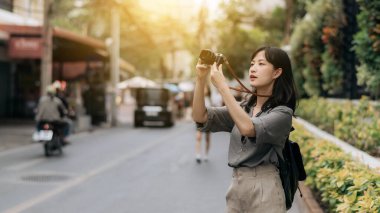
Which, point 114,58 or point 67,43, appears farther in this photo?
point 114,58

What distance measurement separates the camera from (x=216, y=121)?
3553 millimetres

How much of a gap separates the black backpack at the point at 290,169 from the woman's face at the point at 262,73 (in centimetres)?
41

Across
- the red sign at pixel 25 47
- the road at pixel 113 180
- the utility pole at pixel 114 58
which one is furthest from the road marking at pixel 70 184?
the utility pole at pixel 114 58

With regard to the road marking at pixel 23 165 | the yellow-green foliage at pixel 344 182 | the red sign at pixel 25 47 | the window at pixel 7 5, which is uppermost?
the window at pixel 7 5

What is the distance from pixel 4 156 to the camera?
14312 millimetres

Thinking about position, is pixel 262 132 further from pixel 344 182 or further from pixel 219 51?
pixel 219 51

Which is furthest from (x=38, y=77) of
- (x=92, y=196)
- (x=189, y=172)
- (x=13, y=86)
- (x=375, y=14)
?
(x=375, y=14)

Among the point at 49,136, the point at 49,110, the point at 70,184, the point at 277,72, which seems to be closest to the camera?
the point at 277,72

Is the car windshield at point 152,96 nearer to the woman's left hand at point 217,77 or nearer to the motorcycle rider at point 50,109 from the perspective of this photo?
the motorcycle rider at point 50,109

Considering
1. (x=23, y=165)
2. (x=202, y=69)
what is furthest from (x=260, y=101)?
(x=23, y=165)

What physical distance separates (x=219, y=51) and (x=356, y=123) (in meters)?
26.7

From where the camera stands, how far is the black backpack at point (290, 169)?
3416 mm

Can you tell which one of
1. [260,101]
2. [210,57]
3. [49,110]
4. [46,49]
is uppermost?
[46,49]

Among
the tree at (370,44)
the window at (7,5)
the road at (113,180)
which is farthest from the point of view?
the window at (7,5)
